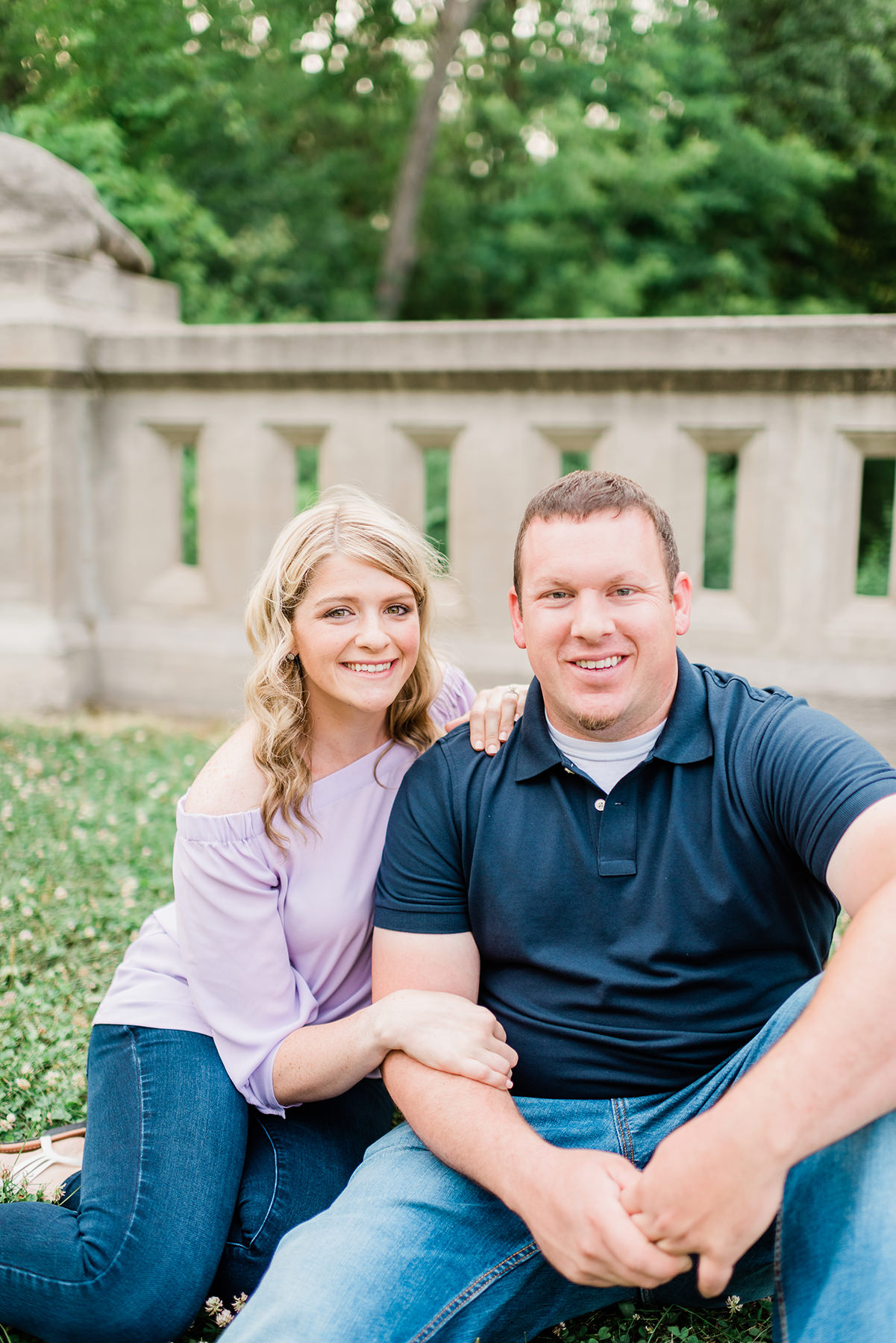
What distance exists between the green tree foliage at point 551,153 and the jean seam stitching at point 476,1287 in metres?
10.2

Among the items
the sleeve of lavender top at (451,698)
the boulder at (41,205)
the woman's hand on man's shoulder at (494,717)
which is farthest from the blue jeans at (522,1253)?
the boulder at (41,205)

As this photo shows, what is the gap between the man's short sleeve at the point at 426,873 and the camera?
182cm

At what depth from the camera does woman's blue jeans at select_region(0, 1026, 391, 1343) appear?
1.77 m

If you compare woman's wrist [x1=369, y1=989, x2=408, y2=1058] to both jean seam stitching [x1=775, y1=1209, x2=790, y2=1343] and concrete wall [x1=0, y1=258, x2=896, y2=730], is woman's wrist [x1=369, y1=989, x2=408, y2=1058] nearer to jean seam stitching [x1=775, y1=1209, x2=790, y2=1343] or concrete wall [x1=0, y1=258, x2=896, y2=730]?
jean seam stitching [x1=775, y1=1209, x2=790, y2=1343]

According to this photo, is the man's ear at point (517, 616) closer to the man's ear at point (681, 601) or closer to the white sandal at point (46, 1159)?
the man's ear at point (681, 601)

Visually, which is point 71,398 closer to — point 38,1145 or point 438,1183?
point 38,1145

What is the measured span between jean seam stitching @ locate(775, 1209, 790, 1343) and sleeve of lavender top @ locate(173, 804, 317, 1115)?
2.76 feet

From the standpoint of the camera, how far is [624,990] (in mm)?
1732

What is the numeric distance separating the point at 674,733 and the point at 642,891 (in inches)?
9.9

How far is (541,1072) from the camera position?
1.79 m

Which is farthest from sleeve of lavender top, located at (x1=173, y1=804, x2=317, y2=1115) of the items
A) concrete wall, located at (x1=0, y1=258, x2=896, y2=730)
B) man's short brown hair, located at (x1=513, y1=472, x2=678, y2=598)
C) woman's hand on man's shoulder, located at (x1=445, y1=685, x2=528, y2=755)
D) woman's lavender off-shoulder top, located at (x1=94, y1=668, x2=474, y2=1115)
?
concrete wall, located at (x1=0, y1=258, x2=896, y2=730)

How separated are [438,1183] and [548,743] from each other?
682 millimetres

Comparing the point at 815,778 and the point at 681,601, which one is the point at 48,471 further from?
the point at 815,778

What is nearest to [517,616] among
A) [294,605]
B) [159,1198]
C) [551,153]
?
[294,605]
